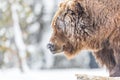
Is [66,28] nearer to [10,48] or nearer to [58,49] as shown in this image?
[58,49]

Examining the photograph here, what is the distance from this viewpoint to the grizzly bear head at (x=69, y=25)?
10.2 ft

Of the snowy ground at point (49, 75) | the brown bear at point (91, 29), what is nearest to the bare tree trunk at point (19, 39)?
the snowy ground at point (49, 75)

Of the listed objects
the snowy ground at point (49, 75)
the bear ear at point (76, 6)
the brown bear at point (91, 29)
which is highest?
the bear ear at point (76, 6)

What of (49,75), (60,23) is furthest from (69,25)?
(49,75)

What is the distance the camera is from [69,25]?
314cm

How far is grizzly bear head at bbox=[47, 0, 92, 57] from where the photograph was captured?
311 cm

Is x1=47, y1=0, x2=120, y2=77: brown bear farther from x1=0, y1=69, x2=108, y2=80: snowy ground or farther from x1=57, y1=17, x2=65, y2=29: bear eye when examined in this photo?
x1=0, y1=69, x2=108, y2=80: snowy ground

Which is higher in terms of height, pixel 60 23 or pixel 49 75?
pixel 60 23

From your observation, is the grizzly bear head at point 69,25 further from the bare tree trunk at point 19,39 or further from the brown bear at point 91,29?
the bare tree trunk at point 19,39

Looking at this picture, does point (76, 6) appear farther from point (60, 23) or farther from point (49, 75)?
point (49, 75)

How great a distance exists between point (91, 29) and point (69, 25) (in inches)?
6.6

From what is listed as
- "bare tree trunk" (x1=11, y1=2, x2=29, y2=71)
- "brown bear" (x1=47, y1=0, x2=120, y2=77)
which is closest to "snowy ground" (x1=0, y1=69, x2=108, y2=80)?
"bare tree trunk" (x1=11, y1=2, x2=29, y2=71)

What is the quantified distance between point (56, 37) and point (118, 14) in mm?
471

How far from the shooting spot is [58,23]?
311 cm
